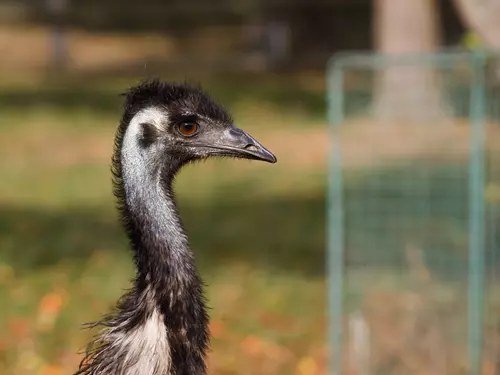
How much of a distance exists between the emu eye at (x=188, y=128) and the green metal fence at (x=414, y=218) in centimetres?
235

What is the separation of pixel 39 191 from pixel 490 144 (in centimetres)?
838

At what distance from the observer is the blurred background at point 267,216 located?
23.7ft

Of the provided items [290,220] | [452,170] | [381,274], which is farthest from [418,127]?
[290,220]

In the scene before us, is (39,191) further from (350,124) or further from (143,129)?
(143,129)

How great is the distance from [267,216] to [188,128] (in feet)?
28.2

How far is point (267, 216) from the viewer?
13.3 metres

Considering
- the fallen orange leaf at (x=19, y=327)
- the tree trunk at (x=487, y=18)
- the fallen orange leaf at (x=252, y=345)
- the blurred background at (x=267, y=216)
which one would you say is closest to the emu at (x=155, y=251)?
the blurred background at (x=267, y=216)

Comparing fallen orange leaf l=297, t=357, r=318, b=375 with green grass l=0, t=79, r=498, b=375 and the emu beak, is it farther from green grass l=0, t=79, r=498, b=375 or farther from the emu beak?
the emu beak

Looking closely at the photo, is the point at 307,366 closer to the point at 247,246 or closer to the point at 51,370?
the point at 51,370

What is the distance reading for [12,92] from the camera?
84.7 ft

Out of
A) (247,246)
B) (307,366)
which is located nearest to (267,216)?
(247,246)

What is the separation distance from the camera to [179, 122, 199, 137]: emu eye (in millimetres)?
4668

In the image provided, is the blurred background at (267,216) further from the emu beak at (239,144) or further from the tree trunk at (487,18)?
the emu beak at (239,144)

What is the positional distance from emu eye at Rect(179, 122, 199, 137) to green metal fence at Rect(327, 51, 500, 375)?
92.3 inches
